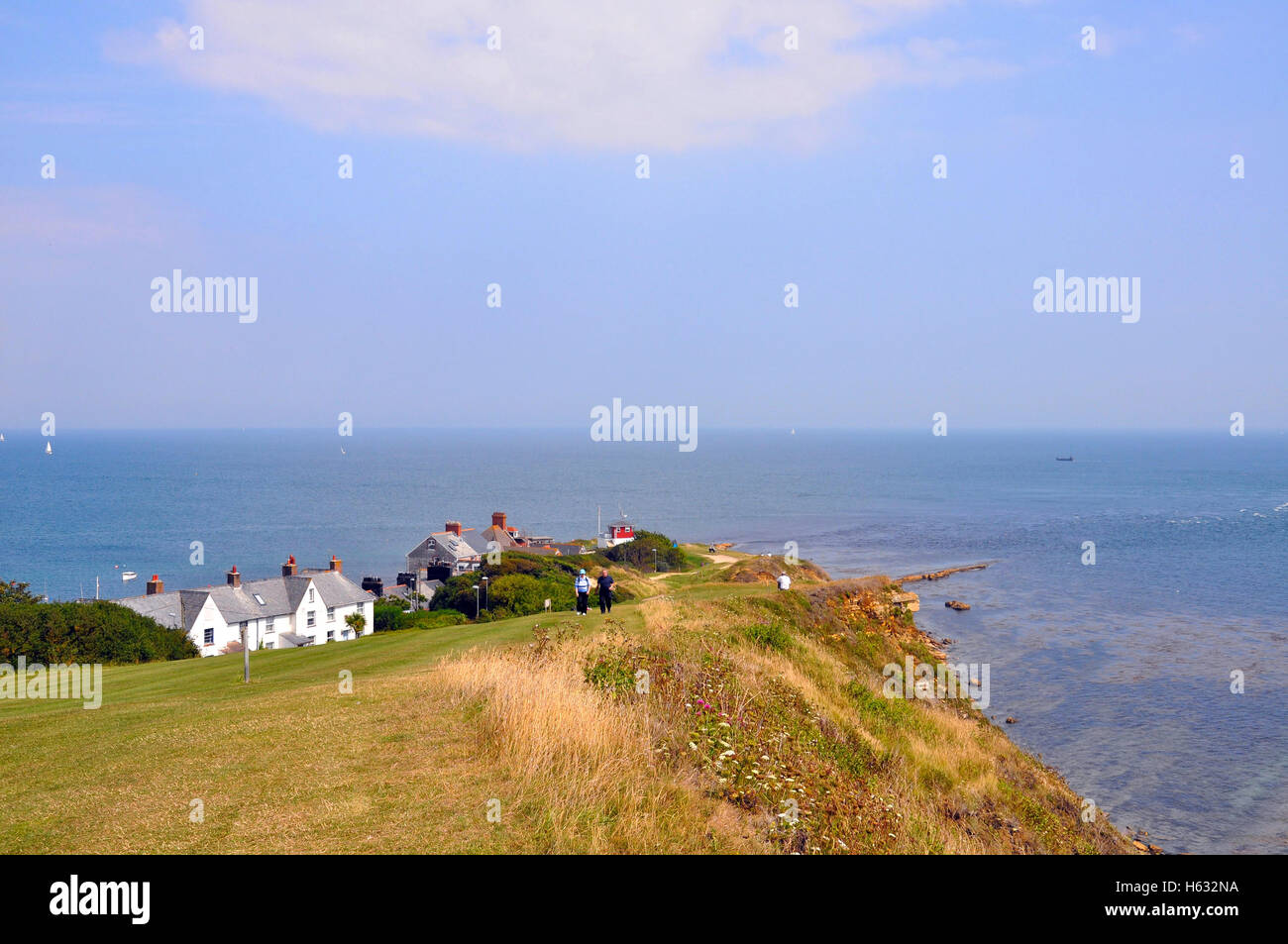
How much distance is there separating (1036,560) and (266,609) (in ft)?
218

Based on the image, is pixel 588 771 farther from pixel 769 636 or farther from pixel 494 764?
pixel 769 636

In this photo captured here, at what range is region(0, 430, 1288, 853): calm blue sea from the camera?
32000 millimetres

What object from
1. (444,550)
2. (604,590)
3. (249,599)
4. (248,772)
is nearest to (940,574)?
(444,550)

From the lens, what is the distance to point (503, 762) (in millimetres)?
10773

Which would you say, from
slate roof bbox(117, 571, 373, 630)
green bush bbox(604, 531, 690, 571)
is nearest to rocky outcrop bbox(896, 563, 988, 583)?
green bush bbox(604, 531, 690, 571)

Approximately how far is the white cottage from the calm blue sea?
33337 millimetres

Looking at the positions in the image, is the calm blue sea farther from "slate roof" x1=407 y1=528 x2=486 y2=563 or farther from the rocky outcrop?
"slate roof" x1=407 y1=528 x2=486 y2=563

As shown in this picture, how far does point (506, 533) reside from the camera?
3447 inches

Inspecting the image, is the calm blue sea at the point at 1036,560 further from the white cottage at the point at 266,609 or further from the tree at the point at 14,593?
the white cottage at the point at 266,609

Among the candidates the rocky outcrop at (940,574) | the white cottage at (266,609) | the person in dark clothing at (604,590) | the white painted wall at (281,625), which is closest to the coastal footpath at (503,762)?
the person in dark clothing at (604,590)

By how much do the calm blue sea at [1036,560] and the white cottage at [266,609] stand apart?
33337 millimetres

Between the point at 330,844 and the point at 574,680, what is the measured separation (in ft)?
20.4

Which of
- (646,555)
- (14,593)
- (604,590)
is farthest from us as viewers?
(646,555)
